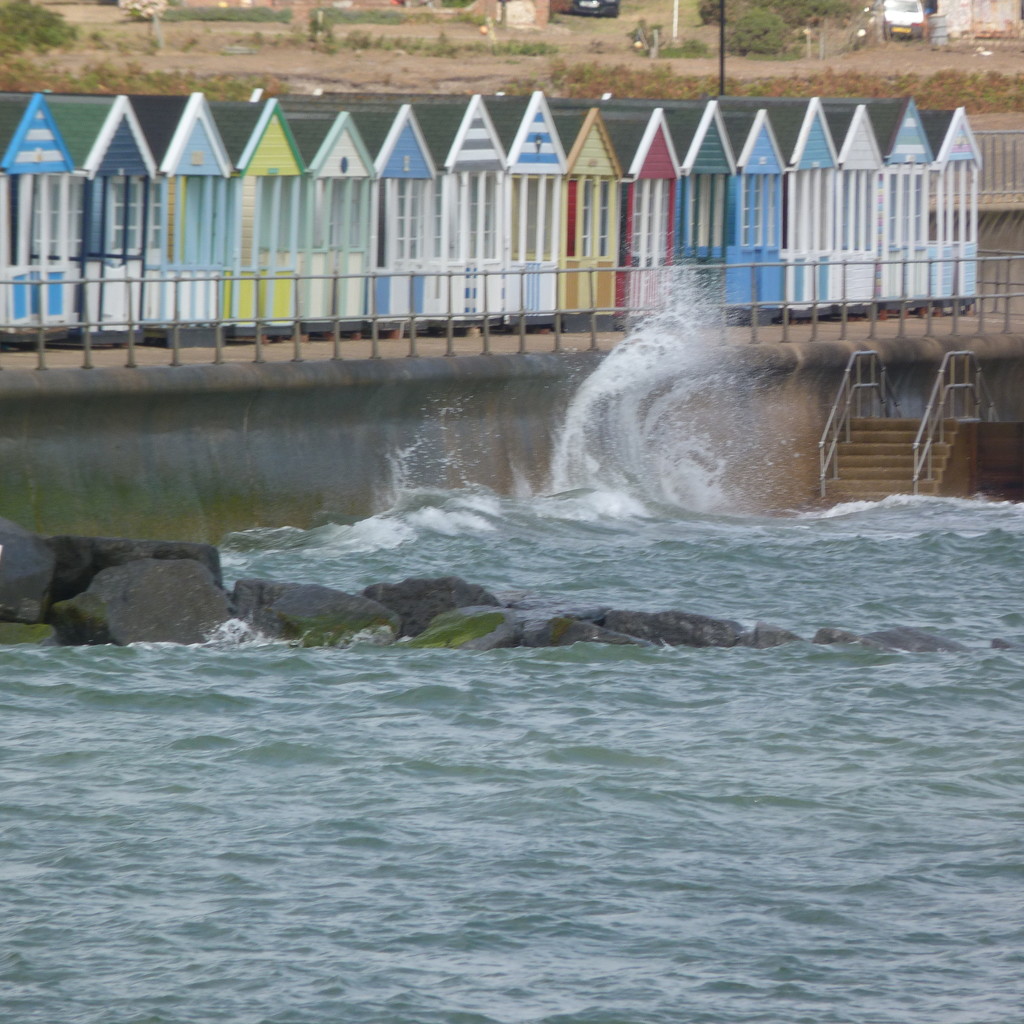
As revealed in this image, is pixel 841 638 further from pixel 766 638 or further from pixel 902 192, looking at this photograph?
pixel 902 192

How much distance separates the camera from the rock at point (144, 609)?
15312 millimetres

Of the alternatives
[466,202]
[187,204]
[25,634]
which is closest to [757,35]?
[466,202]

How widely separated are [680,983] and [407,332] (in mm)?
16831

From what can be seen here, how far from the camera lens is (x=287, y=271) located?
2398cm

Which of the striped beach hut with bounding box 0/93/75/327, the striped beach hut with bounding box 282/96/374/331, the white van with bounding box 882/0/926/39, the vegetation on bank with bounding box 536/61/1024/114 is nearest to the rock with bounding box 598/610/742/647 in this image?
the striped beach hut with bounding box 0/93/75/327

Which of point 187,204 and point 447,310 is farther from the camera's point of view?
point 447,310

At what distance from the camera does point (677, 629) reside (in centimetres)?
1559

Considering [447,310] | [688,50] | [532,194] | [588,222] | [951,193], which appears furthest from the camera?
[688,50]

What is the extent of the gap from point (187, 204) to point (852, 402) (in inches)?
323

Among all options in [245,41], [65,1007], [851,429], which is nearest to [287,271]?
[851,429]

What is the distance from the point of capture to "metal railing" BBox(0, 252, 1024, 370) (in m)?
20.9

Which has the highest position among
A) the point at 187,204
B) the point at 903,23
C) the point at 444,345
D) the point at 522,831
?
the point at 903,23

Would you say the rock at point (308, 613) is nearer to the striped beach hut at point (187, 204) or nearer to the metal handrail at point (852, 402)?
the striped beach hut at point (187, 204)

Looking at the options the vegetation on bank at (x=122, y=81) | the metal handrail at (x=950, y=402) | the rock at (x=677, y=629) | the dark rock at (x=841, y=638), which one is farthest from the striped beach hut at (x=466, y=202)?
the vegetation on bank at (x=122, y=81)
